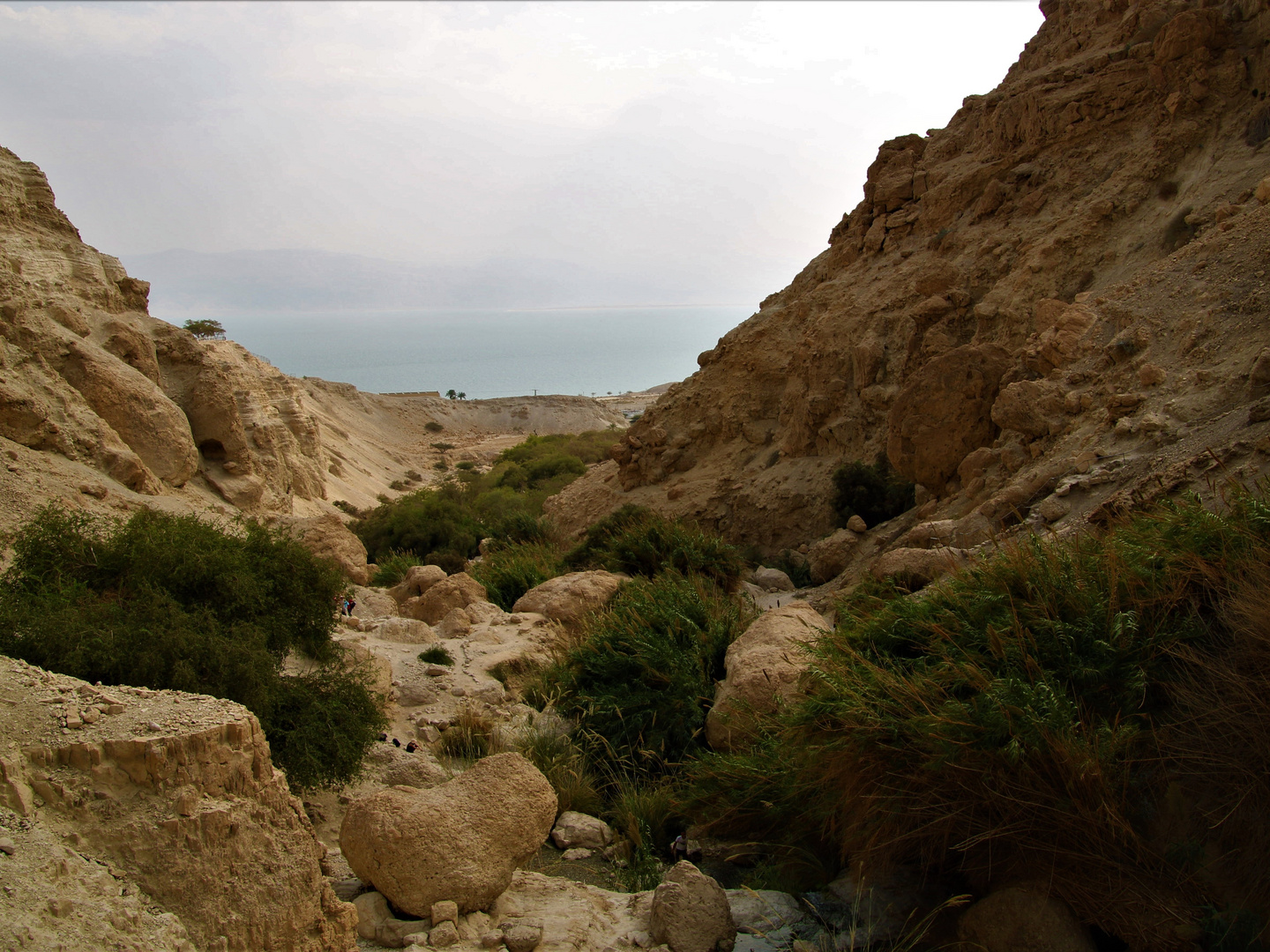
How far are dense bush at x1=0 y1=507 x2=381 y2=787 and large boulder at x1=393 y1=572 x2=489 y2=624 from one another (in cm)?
418

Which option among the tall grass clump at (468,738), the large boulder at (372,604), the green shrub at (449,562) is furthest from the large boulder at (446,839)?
the green shrub at (449,562)

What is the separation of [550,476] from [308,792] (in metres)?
21.4

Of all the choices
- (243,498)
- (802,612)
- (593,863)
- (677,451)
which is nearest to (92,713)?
(593,863)

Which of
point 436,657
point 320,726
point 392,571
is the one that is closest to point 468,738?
point 320,726

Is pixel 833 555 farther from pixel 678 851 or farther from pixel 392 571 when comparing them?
pixel 392 571

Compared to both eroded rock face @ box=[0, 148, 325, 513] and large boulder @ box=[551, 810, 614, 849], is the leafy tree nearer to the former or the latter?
eroded rock face @ box=[0, 148, 325, 513]

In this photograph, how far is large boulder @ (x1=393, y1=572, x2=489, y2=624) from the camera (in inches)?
423

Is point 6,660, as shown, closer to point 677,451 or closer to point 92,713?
point 92,713

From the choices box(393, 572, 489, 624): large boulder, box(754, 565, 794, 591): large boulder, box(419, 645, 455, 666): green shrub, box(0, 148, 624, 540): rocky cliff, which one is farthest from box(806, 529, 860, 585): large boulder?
box(0, 148, 624, 540): rocky cliff

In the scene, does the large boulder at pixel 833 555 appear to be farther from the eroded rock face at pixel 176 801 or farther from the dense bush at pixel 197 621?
the eroded rock face at pixel 176 801

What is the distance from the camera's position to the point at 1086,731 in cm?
341

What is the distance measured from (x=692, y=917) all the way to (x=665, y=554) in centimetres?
745

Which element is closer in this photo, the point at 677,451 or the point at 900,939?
the point at 900,939

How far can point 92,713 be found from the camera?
3076 millimetres
